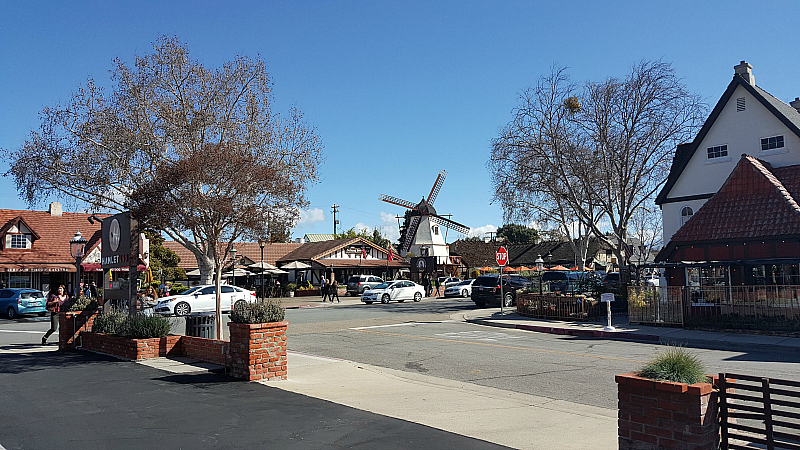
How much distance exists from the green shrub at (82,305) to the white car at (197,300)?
36.5 feet

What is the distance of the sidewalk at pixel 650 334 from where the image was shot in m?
15.9

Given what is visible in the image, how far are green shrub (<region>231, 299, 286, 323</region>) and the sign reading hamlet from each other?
494 cm

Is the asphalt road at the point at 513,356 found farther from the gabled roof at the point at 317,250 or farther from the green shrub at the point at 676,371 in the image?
the gabled roof at the point at 317,250

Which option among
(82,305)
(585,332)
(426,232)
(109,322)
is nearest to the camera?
(109,322)

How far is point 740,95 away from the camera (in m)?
25.7

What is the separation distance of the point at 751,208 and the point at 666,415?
19.0 m

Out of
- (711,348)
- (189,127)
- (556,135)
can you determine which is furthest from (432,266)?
(711,348)

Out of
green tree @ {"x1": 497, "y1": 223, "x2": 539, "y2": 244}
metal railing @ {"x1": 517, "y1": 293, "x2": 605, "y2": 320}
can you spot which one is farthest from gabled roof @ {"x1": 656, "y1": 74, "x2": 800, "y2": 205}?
green tree @ {"x1": 497, "y1": 223, "x2": 539, "y2": 244}

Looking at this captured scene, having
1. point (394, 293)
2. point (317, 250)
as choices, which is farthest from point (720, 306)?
point (317, 250)

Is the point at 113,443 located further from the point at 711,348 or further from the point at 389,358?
the point at 711,348

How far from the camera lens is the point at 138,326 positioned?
491 inches

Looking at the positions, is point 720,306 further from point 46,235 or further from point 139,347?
point 46,235

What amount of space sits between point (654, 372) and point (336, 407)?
4247 millimetres

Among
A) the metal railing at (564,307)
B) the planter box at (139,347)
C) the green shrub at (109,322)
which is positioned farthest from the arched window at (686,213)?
the green shrub at (109,322)
